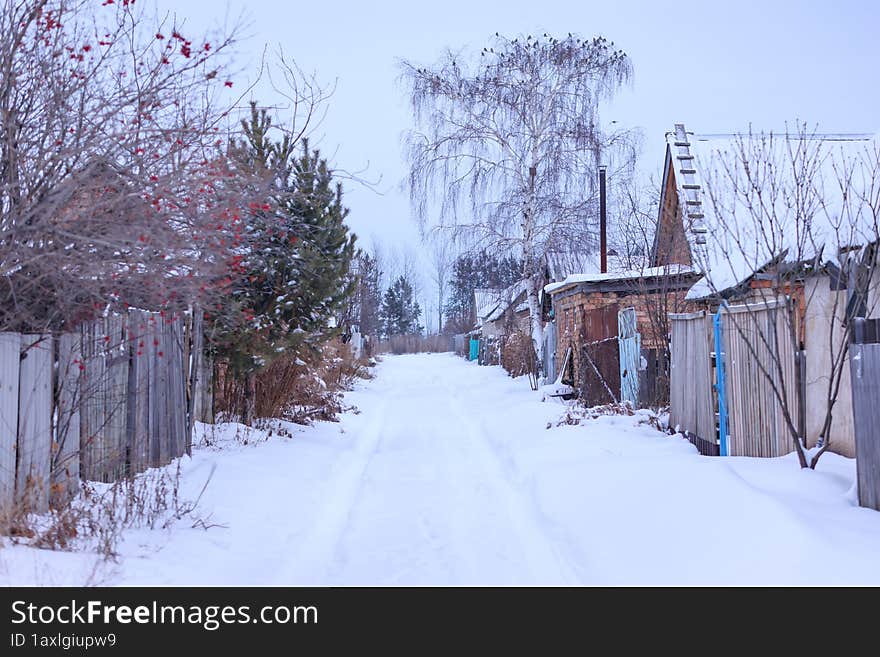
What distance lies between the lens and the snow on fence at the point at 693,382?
9.30m

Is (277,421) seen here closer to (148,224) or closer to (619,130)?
(148,224)

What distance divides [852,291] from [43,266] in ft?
21.3

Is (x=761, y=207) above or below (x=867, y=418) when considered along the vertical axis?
above

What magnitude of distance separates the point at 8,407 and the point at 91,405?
129 centimetres

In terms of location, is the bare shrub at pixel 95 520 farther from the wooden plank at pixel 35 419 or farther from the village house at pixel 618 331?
the village house at pixel 618 331

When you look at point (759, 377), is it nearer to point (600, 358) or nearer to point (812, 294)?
point (812, 294)

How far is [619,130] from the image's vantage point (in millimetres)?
21703

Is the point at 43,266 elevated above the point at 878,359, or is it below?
above

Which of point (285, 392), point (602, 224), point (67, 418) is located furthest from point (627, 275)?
point (67, 418)

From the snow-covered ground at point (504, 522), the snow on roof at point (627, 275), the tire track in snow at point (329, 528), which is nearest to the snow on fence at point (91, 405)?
the snow-covered ground at point (504, 522)

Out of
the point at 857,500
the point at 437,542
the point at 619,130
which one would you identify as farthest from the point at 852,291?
the point at 619,130

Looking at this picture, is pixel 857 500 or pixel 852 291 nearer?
pixel 857 500

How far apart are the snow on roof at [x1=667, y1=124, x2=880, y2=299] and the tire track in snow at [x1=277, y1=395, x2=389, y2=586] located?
435 cm

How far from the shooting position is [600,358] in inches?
634
